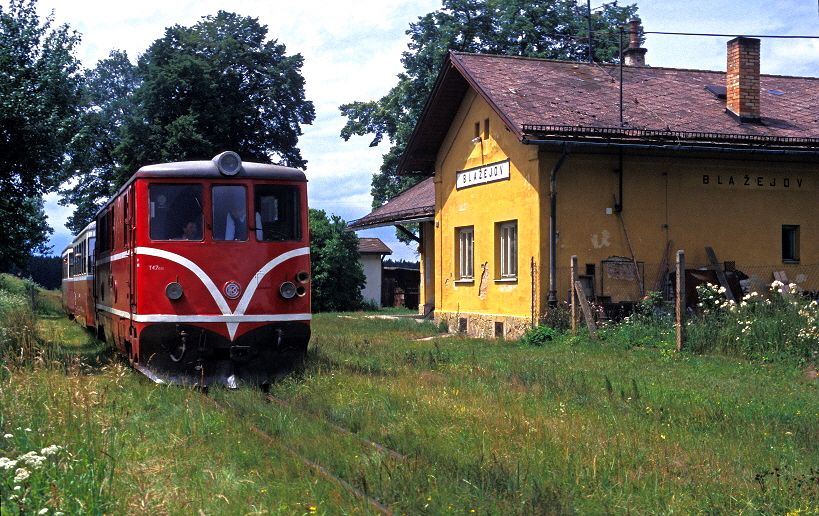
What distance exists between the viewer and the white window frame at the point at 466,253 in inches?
870

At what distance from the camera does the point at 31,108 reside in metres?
14.3

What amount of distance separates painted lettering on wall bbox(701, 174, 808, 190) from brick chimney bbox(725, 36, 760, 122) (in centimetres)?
143

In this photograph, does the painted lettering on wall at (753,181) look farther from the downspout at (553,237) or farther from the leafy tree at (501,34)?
the leafy tree at (501,34)

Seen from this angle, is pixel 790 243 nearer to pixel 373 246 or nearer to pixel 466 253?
pixel 466 253

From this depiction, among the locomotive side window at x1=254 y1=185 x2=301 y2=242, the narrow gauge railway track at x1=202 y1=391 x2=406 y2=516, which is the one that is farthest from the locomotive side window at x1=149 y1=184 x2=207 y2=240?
the narrow gauge railway track at x1=202 y1=391 x2=406 y2=516

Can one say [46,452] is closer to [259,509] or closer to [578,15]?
[259,509]

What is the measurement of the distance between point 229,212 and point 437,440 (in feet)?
15.1

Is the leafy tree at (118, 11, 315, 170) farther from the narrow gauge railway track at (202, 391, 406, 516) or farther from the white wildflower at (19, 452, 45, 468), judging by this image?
the white wildflower at (19, 452, 45, 468)

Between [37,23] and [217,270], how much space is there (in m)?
7.21

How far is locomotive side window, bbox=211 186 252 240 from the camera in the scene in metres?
10.9

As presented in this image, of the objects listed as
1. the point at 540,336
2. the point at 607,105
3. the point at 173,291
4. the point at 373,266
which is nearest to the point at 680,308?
the point at 540,336

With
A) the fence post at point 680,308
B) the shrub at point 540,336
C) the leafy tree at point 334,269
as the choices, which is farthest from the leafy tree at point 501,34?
the fence post at point 680,308

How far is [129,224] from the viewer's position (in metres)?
11.3

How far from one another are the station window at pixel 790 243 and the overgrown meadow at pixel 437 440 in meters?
7.77
